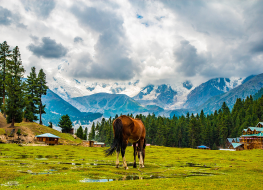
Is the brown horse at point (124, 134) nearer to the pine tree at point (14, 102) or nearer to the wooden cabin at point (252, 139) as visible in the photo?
the pine tree at point (14, 102)

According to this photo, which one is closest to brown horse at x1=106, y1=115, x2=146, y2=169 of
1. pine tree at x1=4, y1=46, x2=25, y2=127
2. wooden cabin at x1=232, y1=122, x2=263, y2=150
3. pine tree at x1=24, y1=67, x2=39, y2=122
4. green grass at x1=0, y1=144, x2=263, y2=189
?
green grass at x1=0, y1=144, x2=263, y2=189

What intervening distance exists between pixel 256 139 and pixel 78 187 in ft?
316

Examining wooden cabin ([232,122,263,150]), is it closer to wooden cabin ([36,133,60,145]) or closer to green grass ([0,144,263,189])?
green grass ([0,144,263,189])

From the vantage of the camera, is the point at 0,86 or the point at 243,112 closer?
the point at 0,86

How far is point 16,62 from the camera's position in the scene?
74.6m

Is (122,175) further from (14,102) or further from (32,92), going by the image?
(32,92)

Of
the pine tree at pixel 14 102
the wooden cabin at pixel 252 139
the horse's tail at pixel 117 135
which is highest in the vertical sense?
the pine tree at pixel 14 102

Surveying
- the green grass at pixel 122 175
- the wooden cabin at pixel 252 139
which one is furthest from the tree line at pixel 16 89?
the wooden cabin at pixel 252 139

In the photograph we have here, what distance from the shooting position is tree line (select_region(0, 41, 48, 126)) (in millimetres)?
58406

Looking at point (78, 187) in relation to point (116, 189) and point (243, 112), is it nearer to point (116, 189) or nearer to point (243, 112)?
point (116, 189)

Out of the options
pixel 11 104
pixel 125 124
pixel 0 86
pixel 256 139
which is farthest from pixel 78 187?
pixel 256 139

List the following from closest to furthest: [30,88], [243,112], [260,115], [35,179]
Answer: [35,179]
[30,88]
[260,115]
[243,112]

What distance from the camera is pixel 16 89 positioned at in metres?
59.4

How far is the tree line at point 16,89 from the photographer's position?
5841cm
